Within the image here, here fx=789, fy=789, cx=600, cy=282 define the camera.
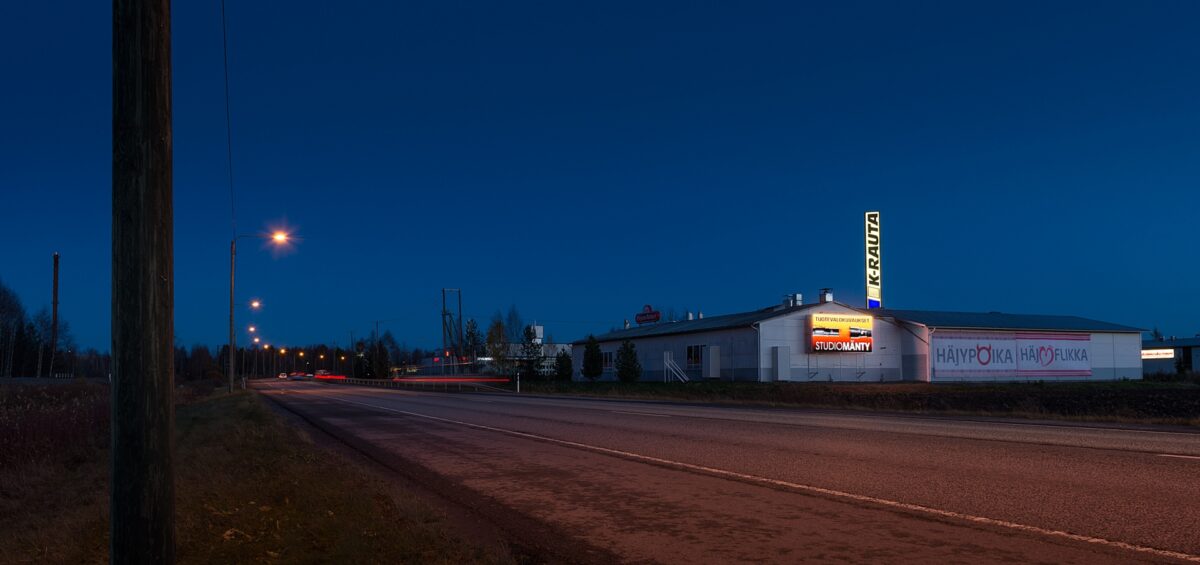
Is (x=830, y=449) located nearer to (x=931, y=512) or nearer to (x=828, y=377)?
(x=931, y=512)

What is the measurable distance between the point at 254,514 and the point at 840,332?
168ft

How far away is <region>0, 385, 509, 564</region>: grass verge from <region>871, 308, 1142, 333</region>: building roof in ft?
171

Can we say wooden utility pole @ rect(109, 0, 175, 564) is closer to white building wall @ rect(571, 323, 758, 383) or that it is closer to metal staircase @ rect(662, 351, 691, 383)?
white building wall @ rect(571, 323, 758, 383)

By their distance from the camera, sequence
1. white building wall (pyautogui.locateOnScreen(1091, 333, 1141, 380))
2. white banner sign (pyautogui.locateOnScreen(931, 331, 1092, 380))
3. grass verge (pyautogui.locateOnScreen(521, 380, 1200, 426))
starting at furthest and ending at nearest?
white building wall (pyautogui.locateOnScreen(1091, 333, 1141, 380)) < white banner sign (pyautogui.locateOnScreen(931, 331, 1092, 380)) < grass verge (pyautogui.locateOnScreen(521, 380, 1200, 426))

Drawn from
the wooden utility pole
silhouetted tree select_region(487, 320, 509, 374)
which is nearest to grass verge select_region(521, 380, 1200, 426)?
the wooden utility pole

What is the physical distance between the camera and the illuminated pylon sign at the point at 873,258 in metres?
59.6

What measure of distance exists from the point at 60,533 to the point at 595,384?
5099 cm

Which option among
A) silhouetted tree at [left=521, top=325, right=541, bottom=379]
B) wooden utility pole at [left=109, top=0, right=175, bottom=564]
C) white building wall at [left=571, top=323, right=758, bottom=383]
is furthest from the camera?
silhouetted tree at [left=521, top=325, right=541, bottom=379]

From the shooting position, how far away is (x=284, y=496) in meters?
8.66

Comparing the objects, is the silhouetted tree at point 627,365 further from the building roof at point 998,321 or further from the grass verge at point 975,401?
the building roof at point 998,321

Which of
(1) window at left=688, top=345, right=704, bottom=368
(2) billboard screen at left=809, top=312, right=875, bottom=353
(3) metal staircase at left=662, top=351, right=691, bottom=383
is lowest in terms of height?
(3) metal staircase at left=662, top=351, right=691, bottom=383

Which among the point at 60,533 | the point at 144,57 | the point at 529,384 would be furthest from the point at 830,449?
the point at 529,384

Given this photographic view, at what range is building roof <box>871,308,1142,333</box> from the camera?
57906 millimetres

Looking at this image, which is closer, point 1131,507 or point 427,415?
point 1131,507
